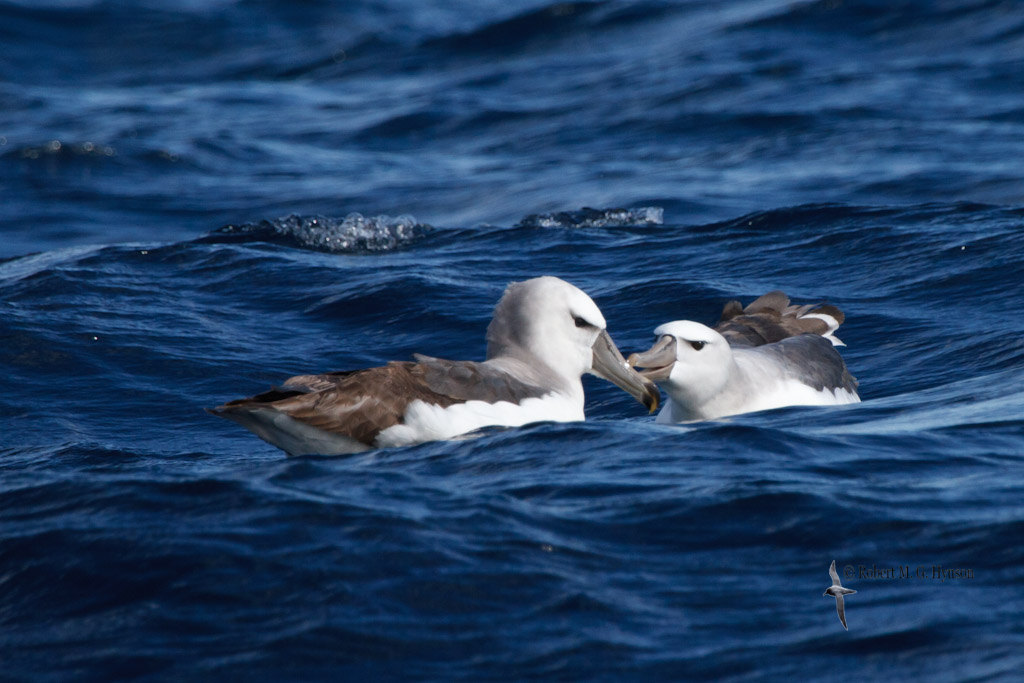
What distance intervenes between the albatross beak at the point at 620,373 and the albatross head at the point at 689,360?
0.07 metres

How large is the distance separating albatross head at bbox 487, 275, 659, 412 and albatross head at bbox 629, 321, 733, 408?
0.12m

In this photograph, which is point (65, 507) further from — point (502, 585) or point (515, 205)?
point (515, 205)

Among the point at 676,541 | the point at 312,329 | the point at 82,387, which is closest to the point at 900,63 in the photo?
the point at 312,329

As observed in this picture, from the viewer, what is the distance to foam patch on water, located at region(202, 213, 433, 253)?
14828mm

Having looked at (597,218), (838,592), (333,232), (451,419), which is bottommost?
(838,592)

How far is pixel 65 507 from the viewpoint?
6.21 meters

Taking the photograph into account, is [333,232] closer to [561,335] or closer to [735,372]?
[561,335]

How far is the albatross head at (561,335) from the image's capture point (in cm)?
852

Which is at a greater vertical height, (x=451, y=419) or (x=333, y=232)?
(x=333, y=232)

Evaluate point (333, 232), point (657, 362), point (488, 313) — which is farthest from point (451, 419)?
point (333, 232)

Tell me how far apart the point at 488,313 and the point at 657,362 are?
3.79m

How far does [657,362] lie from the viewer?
8398mm

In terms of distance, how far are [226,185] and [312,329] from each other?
801 cm

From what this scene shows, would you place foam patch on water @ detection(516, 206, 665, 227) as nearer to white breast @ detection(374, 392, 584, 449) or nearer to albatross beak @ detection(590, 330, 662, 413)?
albatross beak @ detection(590, 330, 662, 413)
